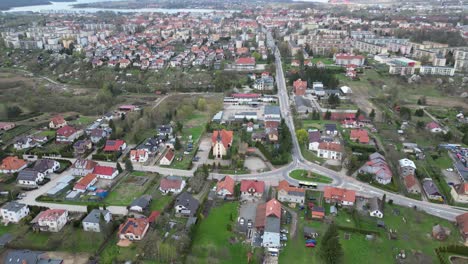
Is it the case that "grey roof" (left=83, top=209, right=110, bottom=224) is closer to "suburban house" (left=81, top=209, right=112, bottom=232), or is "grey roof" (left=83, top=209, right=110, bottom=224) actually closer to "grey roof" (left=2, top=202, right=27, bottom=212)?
"suburban house" (left=81, top=209, right=112, bottom=232)

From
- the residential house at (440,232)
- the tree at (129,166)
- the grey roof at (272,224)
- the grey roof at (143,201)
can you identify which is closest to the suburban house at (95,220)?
the grey roof at (143,201)

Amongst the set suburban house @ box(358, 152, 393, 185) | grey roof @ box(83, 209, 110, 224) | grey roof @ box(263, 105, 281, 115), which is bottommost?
grey roof @ box(83, 209, 110, 224)

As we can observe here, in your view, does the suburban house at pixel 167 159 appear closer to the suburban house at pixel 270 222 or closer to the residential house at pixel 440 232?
the suburban house at pixel 270 222

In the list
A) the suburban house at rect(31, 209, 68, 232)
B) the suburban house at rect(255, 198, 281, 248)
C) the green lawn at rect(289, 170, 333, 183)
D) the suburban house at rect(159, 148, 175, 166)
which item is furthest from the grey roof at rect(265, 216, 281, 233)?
the suburban house at rect(31, 209, 68, 232)

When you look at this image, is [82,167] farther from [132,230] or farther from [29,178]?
[132,230]

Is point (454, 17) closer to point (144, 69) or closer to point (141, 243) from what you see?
point (144, 69)

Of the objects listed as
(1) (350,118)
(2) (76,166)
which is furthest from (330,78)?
(2) (76,166)
